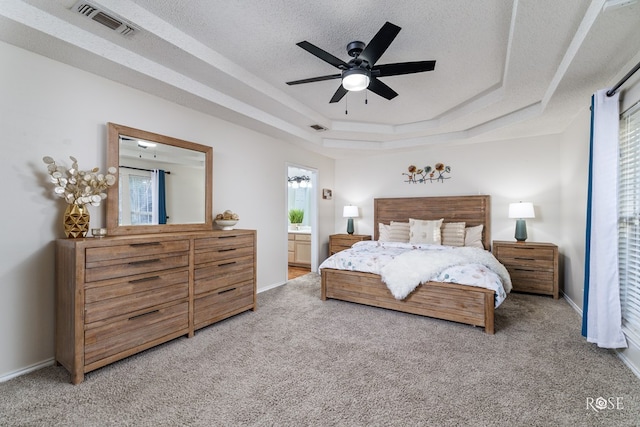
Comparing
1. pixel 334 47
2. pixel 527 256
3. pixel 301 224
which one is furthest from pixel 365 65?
pixel 301 224

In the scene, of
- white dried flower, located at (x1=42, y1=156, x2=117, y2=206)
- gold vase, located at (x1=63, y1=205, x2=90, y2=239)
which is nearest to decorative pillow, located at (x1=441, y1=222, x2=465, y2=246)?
white dried flower, located at (x1=42, y1=156, x2=117, y2=206)

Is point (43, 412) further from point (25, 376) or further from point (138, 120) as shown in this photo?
point (138, 120)

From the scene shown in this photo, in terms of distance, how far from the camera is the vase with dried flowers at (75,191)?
2242 millimetres

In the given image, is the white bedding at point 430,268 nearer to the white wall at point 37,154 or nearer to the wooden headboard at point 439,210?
the wooden headboard at point 439,210

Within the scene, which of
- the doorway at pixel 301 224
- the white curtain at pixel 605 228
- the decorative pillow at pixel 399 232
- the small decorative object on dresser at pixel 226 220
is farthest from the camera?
the doorway at pixel 301 224

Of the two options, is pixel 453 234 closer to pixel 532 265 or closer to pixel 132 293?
pixel 532 265

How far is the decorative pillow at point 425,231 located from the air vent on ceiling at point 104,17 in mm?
4373

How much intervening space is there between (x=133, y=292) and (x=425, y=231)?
4.09 m

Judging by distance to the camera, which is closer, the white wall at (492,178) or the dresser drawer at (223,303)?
the dresser drawer at (223,303)

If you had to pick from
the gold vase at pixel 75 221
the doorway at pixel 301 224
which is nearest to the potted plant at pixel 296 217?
the doorway at pixel 301 224

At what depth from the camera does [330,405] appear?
180cm

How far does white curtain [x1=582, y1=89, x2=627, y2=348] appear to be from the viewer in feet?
7.68

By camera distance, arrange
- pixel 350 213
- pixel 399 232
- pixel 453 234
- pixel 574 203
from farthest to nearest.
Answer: pixel 350 213, pixel 399 232, pixel 453 234, pixel 574 203

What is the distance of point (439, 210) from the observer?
17.0ft
